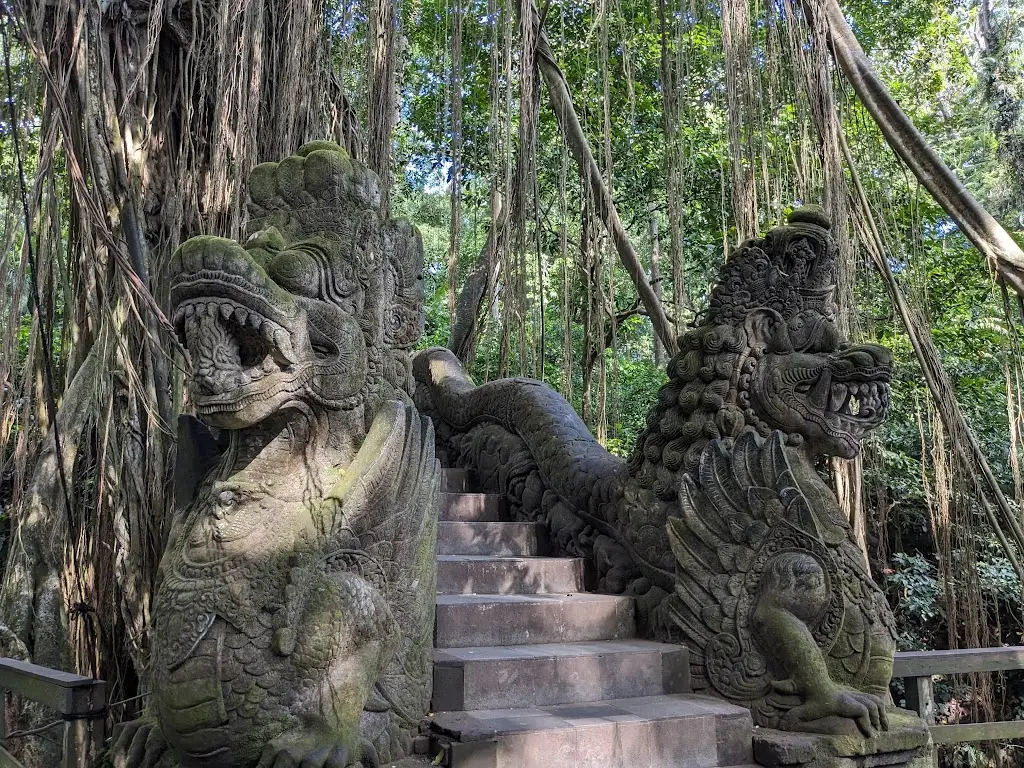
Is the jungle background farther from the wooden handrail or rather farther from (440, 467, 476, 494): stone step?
(440, 467, 476, 494): stone step

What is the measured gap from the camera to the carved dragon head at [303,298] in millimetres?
2340

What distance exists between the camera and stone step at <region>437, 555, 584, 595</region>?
11.6 ft

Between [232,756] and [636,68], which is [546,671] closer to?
[232,756]

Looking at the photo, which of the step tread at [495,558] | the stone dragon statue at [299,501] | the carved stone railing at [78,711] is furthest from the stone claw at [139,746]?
the step tread at [495,558]

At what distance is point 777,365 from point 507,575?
4.68ft

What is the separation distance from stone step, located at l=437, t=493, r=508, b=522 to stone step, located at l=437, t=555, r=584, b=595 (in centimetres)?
47

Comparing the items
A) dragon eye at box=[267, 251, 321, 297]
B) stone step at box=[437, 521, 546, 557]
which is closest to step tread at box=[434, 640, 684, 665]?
stone step at box=[437, 521, 546, 557]

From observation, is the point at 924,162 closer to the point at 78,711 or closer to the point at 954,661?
the point at 954,661

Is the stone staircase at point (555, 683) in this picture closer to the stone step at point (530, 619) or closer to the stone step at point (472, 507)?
the stone step at point (530, 619)

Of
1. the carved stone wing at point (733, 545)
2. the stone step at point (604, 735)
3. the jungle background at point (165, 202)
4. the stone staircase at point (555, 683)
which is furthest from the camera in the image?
the carved stone wing at point (733, 545)

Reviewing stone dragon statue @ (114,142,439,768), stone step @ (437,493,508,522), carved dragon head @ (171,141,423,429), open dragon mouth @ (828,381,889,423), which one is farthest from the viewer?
stone step @ (437,493,508,522)

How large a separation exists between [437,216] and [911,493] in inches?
203

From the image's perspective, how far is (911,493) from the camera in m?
7.86

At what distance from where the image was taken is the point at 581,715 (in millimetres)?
2807
